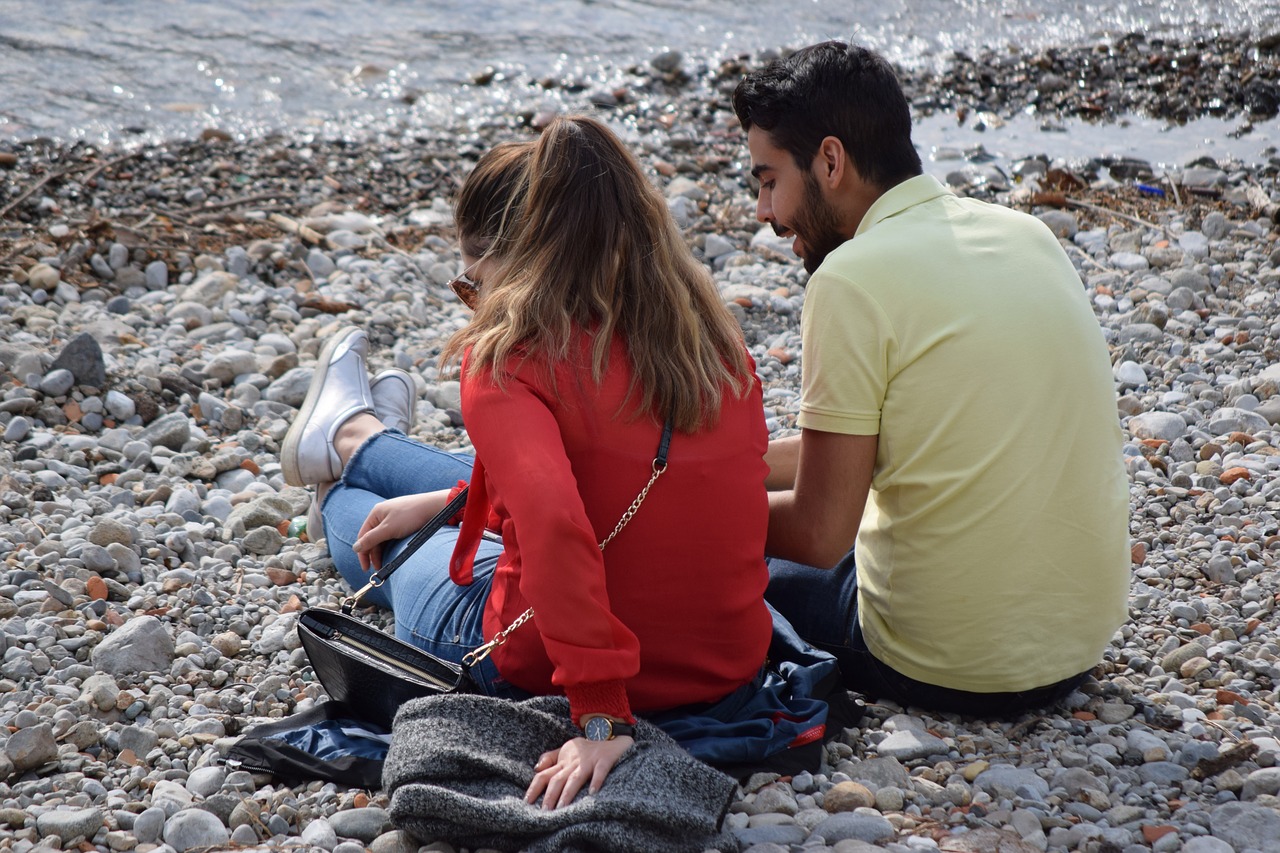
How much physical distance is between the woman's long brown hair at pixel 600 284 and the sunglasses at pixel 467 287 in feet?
0.44

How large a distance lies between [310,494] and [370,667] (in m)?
1.84

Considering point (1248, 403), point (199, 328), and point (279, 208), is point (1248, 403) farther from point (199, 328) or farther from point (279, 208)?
point (279, 208)

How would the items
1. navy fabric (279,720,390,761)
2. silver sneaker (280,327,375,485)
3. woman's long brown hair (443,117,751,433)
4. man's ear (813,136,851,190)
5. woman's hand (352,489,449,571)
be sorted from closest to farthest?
woman's long brown hair (443,117,751,433)
navy fabric (279,720,390,761)
man's ear (813,136,851,190)
woman's hand (352,489,449,571)
silver sneaker (280,327,375,485)

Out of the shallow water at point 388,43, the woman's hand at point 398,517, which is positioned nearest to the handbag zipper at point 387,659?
the woman's hand at point 398,517

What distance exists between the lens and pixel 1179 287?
5.36m

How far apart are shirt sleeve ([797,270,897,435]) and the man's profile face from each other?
1.19 feet

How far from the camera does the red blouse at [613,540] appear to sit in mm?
2135

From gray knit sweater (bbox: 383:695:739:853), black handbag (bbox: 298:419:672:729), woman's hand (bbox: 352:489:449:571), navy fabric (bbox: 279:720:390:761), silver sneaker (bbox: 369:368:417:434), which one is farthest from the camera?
silver sneaker (bbox: 369:368:417:434)

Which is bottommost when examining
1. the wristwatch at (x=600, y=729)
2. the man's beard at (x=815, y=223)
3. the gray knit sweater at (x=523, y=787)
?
the gray knit sweater at (x=523, y=787)

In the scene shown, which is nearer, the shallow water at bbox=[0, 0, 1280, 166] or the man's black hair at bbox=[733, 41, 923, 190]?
the man's black hair at bbox=[733, 41, 923, 190]

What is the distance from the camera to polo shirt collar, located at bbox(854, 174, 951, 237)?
8.34 feet

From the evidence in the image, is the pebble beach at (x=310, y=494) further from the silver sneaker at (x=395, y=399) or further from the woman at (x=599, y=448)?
the silver sneaker at (x=395, y=399)

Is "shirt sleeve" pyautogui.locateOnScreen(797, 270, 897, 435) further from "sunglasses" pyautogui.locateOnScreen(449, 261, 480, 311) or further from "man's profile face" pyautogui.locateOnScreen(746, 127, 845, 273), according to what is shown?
"sunglasses" pyautogui.locateOnScreen(449, 261, 480, 311)

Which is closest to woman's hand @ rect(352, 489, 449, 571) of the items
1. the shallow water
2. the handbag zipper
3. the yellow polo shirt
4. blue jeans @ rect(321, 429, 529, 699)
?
blue jeans @ rect(321, 429, 529, 699)
